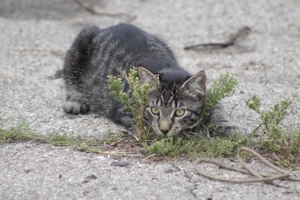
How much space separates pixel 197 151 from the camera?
4.65 metres

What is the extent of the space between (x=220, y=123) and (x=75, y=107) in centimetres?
163

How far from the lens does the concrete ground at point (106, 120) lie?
406cm

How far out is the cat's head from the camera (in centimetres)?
482

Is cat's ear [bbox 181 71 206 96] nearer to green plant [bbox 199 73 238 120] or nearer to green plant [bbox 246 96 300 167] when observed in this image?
green plant [bbox 199 73 238 120]

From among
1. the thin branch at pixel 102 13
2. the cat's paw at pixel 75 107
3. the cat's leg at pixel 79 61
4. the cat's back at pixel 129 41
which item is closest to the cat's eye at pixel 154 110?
the cat's back at pixel 129 41

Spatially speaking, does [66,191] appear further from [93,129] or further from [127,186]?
[93,129]

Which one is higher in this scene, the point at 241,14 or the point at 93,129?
the point at 241,14

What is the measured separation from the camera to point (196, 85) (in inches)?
193

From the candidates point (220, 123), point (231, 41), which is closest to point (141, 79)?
point (220, 123)

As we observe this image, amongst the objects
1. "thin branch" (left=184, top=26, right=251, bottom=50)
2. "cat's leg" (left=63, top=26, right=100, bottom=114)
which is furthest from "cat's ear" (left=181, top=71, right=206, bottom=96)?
"thin branch" (left=184, top=26, right=251, bottom=50)

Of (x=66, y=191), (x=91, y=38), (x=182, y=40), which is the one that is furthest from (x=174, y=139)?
(x=182, y=40)

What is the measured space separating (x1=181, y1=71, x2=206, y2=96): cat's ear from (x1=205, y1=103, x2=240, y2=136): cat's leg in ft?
0.87

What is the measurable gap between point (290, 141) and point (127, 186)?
155cm

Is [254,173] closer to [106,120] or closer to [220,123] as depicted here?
[220,123]
